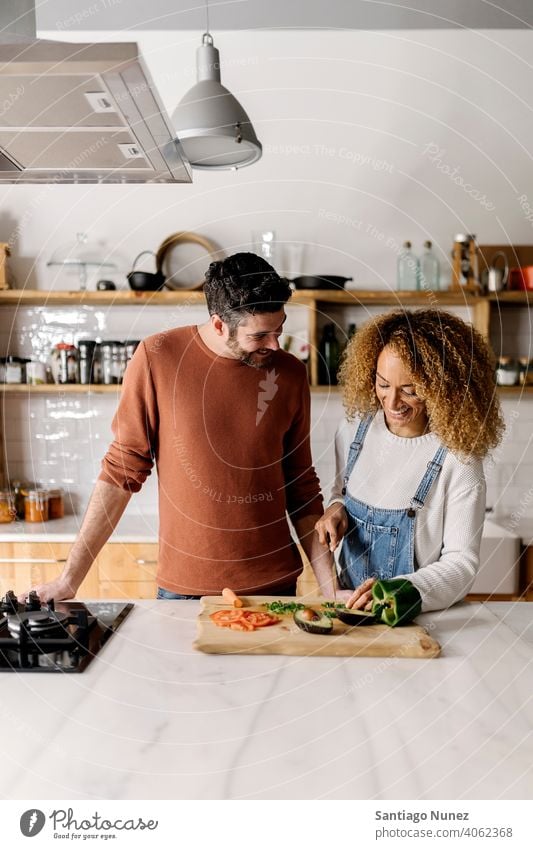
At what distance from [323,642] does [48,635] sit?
42 centimetres

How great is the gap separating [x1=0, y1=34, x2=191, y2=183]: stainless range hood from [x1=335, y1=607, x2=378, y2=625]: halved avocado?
2.80ft

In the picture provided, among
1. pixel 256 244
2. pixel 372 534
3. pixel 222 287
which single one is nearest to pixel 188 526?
pixel 372 534

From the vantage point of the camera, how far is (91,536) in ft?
4.76

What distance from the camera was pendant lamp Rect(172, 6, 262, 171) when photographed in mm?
1680

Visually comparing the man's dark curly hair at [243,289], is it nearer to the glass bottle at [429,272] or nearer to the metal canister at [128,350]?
the metal canister at [128,350]

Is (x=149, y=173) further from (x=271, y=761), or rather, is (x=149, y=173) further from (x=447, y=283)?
(x=447, y=283)

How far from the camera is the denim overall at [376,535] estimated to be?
142 centimetres

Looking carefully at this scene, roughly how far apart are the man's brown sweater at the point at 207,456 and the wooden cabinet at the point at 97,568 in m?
1.00

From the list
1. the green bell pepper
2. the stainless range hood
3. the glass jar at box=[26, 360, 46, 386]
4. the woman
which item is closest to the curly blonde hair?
the woman

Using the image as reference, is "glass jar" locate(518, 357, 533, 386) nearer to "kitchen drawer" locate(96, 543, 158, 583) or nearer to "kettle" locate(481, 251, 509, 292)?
"kettle" locate(481, 251, 509, 292)

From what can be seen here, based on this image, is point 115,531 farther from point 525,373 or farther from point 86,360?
point 525,373

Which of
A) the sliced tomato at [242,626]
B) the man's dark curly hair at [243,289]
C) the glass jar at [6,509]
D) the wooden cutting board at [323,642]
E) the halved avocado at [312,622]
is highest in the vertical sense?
the man's dark curly hair at [243,289]

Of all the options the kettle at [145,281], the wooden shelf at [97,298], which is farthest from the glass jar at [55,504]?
the kettle at [145,281]
